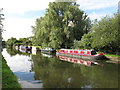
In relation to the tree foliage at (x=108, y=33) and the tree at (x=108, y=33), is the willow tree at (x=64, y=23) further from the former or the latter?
the tree at (x=108, y=33)

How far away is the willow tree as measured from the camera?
3478cm

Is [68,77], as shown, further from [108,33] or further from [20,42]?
[20,42]

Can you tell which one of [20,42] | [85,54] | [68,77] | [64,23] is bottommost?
[68,77]

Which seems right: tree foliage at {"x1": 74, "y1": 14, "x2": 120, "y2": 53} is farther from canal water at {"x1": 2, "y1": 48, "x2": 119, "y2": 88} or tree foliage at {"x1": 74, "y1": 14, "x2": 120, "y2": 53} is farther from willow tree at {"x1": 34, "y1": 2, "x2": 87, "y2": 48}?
willow tree at {"x1": 34, "y1": 2, "x2": 87, "y2": 48}

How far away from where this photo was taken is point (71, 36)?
34.6 metres

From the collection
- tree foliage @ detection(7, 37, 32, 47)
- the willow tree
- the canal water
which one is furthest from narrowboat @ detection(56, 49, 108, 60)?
tree foliage @ detection(7, 37, 32, 47)

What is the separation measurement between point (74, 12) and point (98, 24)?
34.1 feet

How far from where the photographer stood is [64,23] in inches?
1425

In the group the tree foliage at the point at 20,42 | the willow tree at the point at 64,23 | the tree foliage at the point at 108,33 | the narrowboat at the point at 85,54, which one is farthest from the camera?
the tree foliage at the point at 20,42

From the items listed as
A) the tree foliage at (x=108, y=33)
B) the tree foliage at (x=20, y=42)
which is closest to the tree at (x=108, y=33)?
the tree foliage at (x=108, y=33)

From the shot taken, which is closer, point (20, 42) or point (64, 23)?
point (64, 23)

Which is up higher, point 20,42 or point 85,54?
point 20,42

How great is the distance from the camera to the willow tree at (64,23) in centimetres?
3478

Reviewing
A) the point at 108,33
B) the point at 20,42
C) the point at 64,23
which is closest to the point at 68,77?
the point at 108,33
